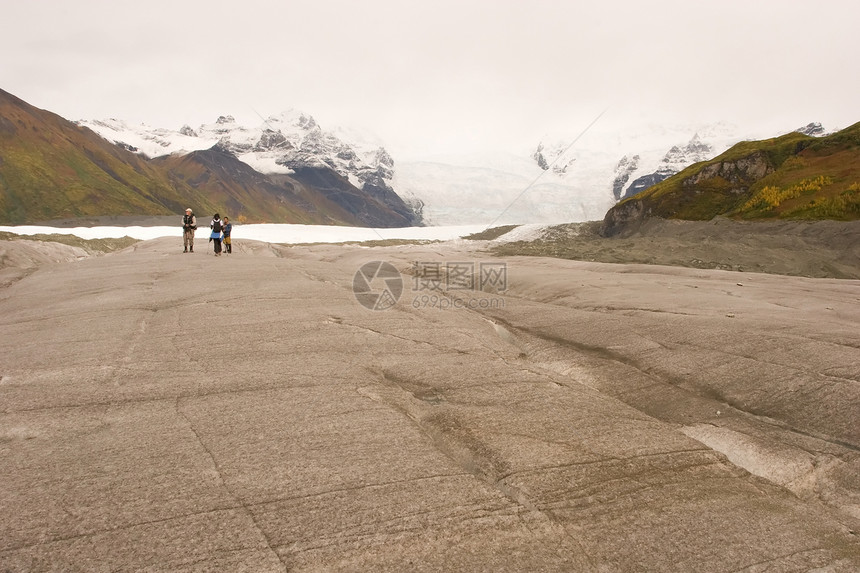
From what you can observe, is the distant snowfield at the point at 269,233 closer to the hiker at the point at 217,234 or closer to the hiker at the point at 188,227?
the hiker at the point at 188,227

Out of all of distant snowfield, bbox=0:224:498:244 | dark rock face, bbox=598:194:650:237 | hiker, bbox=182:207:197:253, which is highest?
dark rock face, bbox=598:194:650:237

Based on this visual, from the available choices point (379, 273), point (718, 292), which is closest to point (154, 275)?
point (379, 273)

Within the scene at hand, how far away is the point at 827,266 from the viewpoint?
29672 millimetres

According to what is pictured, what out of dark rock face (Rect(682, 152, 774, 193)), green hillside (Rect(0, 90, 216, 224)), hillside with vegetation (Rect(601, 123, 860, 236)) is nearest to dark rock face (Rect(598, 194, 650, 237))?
hillside with vegetation (Rect(601, 123, 860, 236))

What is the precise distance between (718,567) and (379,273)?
20008 mm

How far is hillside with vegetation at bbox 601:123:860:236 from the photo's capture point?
123 ft

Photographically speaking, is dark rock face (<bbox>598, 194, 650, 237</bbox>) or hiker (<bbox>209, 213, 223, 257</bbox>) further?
dark rock face (<bbox>598, 194, 650, 237</bbox>)

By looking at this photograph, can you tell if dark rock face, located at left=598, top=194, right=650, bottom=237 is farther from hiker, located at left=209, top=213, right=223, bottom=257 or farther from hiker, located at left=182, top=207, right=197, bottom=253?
hiker, located at left=182, top=207, right=197, bottom=253

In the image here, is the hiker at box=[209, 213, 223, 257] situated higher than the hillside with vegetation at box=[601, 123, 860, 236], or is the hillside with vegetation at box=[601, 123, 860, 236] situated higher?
the hillside with vegetation at box=[601, 123, 860, 236]

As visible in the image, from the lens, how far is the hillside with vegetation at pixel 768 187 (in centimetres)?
3756

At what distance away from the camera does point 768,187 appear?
44.7 meters

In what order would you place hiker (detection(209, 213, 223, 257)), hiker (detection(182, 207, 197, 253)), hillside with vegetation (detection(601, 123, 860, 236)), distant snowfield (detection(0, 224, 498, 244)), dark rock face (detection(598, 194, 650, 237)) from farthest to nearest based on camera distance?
distant snowfield (detection(0, 224, 498, 244)) → dark rock face (detection(598, 194, 650, 237)) → hillside with vegetation (detection(601, 123, 860, 236)) → hiker (detection(209, 213, 223, 257)) → hiker (detection(182, 207, 197, 253))

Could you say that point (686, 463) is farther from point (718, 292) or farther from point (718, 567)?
point (718, 292)

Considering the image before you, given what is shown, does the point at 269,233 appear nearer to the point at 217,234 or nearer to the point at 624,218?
the point at 624,218
